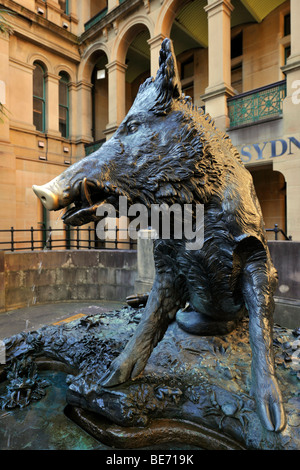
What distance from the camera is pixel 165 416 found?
1612 mm

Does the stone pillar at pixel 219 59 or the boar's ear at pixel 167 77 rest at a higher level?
the stone pillar at pixel 219 59

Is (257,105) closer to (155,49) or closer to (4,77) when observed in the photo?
(155,49)

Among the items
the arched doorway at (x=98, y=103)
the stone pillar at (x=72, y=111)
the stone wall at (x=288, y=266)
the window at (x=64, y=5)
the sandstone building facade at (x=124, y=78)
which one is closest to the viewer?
the stone wall at (x=288, y=266)

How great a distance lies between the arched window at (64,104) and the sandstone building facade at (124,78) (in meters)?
0.05

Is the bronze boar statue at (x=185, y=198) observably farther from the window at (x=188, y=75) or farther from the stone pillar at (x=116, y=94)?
the window at (x=188, y=75)

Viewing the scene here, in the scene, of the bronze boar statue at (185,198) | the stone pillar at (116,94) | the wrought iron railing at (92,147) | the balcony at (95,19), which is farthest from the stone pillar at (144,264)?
the balcony at (95,19)

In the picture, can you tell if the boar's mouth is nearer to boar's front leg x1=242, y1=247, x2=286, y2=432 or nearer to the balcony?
boar's front leg x1=242, y1=247, x2=286, y2=432

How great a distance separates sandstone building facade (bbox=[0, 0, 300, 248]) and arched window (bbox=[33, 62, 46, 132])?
0.04 metres

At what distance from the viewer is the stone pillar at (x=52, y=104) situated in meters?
13.1

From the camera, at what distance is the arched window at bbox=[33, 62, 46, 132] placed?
13.0 m

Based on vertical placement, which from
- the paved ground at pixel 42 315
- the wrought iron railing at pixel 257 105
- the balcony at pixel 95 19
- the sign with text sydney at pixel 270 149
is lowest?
the paved ground at pixel 42 315

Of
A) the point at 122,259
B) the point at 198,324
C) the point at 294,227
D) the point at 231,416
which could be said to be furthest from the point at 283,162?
the point at 231,416

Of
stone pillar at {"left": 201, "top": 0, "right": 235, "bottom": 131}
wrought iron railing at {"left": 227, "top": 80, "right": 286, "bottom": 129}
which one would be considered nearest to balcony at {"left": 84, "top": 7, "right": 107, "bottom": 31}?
stone pillar at {"left": 201, "top": 0, "right": 235, "bottom": 131}
